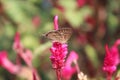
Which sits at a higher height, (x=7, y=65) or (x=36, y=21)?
(x=36, y=21)

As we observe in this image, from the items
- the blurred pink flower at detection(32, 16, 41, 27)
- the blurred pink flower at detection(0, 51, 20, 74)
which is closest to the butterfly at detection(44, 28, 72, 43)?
the blurred pink flower at detection(0, 51, 20, 74)

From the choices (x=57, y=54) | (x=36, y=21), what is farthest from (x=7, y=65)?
(x=57, y=54)

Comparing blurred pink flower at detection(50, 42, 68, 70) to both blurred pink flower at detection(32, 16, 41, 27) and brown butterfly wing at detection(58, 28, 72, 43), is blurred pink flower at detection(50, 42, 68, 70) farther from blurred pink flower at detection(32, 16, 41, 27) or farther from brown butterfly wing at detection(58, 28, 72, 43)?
blurred pink flower at detection(32, 16, 41, 27)

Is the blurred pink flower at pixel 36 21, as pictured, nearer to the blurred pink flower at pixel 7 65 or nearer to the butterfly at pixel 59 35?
the blurred pink flower at pixel 7 65

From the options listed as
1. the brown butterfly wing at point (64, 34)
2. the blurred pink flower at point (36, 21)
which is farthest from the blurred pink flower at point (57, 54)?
the blurred pink flower at point (36, 21)

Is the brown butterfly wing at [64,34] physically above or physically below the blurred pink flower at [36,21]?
above

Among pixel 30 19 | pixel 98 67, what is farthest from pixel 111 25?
pixel 30 19

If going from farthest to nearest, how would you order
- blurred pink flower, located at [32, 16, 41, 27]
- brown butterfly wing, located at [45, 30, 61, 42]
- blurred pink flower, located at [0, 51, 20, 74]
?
blurred pink flower, located at [32, 16, 41, 27] → blurred pink flower, located at [0, 51, 20, 74] → brown butterfly wing, located at [45, 30, 61, 42]

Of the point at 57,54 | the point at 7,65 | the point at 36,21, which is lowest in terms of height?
the point at 7,65

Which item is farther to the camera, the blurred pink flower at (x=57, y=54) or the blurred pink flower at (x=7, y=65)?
the blurred pink flower at (x=7, y=65)

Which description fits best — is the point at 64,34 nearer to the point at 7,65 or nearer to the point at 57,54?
the point at 57,54

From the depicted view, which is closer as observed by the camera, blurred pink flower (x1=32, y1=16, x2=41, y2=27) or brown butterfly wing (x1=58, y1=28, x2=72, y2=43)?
brown butterfly wing (x1=58, y1=28, x2=72, y2=43)
